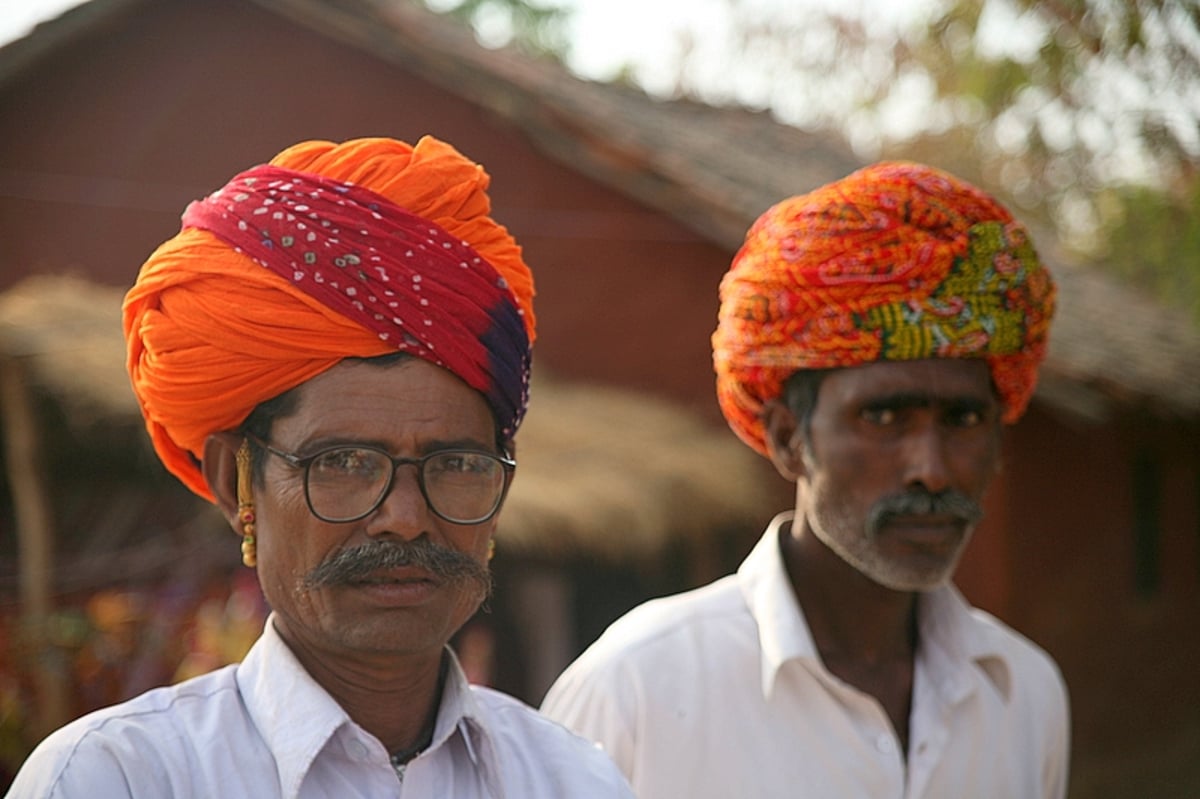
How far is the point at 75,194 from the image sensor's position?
10.0 metres

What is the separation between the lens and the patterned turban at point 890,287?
320 cm

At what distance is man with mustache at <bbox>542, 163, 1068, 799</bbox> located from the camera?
3.01 m

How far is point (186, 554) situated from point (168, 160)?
11.9 ft

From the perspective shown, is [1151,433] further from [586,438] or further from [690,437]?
[586,438]

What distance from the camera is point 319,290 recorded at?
2188mm

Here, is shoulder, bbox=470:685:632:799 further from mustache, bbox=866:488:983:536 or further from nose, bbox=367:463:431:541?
mustache, bbox=866:488:983:536

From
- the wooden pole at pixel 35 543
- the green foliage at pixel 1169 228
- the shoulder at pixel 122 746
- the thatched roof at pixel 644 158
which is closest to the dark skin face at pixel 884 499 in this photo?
the shoulder at pixel 122 746

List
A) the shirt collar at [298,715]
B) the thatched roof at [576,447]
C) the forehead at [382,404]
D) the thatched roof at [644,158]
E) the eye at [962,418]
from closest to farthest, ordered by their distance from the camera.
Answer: the shirt collar at [298,715] < the forehead at [382,404] < the eye at [962,418] < the thatched roof at [576,447] < the thatched roof at [644,158]

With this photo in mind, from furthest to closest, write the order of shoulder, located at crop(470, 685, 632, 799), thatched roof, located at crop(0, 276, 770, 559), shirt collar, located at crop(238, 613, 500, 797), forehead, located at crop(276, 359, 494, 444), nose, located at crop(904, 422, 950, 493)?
thatched roof, located at crop(0, 276, 770, 559), nose, located at crop(904, 422, 950, 493), shoulder, located at crop(470, 685, 632, 799), forehead, located at crop(276, 359, 494, 444), shirt collar, located at crop(238, 613, 500, 797)

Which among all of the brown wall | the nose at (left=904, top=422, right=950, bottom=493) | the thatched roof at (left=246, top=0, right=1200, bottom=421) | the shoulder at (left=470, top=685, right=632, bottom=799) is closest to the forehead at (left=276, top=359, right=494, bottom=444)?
the shoulder at (left=470, top=685, right=632, bottom=799)

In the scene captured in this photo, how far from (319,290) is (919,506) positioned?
1.49 meters

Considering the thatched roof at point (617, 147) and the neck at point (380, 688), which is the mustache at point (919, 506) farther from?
the thatched roof at point (617, 147)

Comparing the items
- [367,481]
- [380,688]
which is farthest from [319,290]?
[380,688]

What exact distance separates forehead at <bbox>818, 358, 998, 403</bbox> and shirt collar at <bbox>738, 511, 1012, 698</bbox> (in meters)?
0.39
